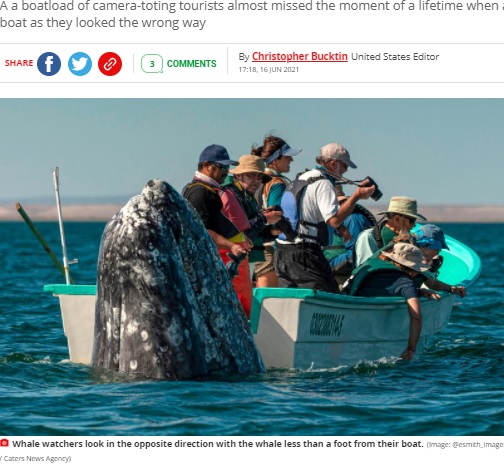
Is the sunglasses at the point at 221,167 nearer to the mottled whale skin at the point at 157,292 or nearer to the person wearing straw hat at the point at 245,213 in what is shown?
the person wearing straw hat at the point at 245,213

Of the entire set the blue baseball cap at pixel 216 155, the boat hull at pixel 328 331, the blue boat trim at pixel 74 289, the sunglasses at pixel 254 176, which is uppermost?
the blue baseball cap at pixel 216 155

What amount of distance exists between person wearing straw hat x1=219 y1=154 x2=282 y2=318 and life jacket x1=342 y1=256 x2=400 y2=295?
4.34 ft

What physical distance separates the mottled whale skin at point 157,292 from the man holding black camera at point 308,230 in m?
1.90

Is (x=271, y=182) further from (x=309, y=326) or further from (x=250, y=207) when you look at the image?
(x=309, y=326)

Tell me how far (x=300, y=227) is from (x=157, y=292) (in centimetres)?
252

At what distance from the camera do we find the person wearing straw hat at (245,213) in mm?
10227

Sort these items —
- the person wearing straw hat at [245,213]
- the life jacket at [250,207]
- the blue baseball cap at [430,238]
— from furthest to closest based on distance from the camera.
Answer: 1. the blue baseball cap at [430,238]
2. the life jacket at [250,207]
3. the person wearing straw hat at [245,213]

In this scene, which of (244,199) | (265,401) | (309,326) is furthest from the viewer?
(244,199)

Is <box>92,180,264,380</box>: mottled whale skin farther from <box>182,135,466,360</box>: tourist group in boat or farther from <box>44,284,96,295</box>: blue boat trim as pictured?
<box>44,284,96,295</box>: blue boat trim
